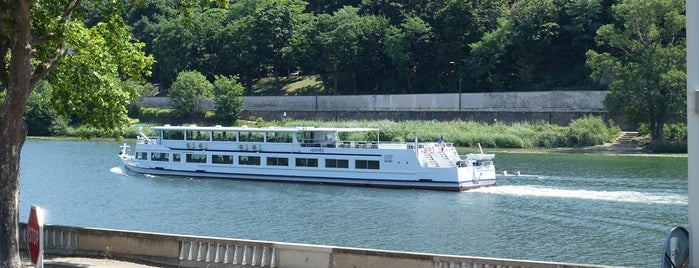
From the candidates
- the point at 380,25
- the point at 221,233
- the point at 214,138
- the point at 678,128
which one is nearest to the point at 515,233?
the point at 221,233

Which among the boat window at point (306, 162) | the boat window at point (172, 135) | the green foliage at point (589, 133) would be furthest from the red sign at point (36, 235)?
the green foliage at point (589, 133)

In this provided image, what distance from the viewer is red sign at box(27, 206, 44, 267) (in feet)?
44.9

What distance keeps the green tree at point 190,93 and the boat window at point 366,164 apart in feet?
167

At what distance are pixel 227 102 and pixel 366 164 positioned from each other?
160ft

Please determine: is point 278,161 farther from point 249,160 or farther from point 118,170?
point 118,170

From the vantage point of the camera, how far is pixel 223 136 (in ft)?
206

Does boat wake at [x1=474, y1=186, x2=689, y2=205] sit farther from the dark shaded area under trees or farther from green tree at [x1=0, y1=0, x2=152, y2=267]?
the dark shaded area under trees

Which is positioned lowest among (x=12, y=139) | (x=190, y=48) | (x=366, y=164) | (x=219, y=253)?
(x=219, y=253)

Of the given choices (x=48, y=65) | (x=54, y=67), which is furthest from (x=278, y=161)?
(x=48, y=65)

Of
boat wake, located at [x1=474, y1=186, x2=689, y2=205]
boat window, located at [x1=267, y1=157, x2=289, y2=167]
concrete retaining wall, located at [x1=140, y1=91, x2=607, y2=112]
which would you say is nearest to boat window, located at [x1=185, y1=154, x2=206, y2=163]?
boat window, located at [x1=267, y1=157, x2=289, y2=167]

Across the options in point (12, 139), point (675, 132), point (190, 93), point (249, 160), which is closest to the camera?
point (12, 139)

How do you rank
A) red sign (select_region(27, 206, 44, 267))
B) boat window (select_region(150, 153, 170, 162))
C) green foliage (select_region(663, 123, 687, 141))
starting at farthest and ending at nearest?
1. green foliage (select_region(663, 123, 687, 141))
2. boat window (select_region(150, 153, 170, 162))
3. red sign (select_region(27, 206, 44, 267))

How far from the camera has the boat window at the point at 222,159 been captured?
204 feet

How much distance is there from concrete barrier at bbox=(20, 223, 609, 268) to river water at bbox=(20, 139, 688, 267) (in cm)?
1565
